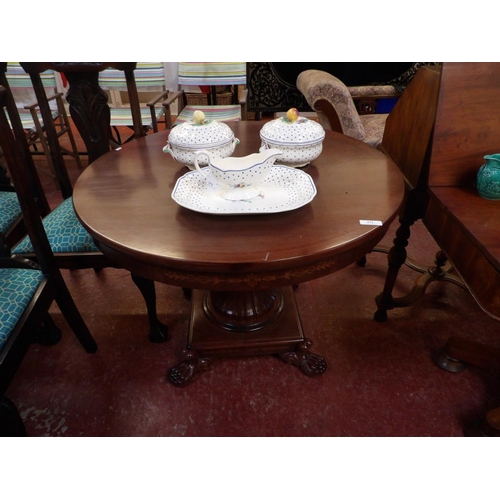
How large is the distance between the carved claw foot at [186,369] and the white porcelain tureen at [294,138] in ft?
2.67

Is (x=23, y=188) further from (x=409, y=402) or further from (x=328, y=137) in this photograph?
(x=409, y=402)

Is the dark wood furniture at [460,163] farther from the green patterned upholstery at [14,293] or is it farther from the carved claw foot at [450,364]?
the green patterned upholstery at [14,293]

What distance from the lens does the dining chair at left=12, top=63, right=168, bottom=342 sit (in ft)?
4.10

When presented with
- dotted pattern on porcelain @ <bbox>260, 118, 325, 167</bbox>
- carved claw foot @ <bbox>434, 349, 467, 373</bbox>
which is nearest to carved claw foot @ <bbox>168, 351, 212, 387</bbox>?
dotted pattern on porcelain @ <bbox>260, 118, 325, 167</bbox>

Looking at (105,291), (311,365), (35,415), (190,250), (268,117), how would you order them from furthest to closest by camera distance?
1. (268,117)
2. (105,291)
3. (311,365)
4. (35,415)
5. (190,250)

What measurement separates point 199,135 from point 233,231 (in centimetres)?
38

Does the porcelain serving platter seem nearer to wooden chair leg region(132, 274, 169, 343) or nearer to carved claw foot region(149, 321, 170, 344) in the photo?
wooden chair leg region(132, 274, 169, 343)

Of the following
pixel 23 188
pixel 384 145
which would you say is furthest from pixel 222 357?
pixel 384 145

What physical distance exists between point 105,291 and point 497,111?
5.95 ft

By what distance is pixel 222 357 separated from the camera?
4.58 feet

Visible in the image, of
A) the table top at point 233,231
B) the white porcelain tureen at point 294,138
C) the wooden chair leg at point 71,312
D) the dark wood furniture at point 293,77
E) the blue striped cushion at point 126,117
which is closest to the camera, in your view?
the table top at point 233,231

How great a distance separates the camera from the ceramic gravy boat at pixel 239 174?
0.88 meters

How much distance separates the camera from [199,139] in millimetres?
1032

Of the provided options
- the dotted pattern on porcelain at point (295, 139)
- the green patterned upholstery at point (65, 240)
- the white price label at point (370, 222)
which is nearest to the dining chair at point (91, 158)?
the green patterned upholstery at point (65, 240)
